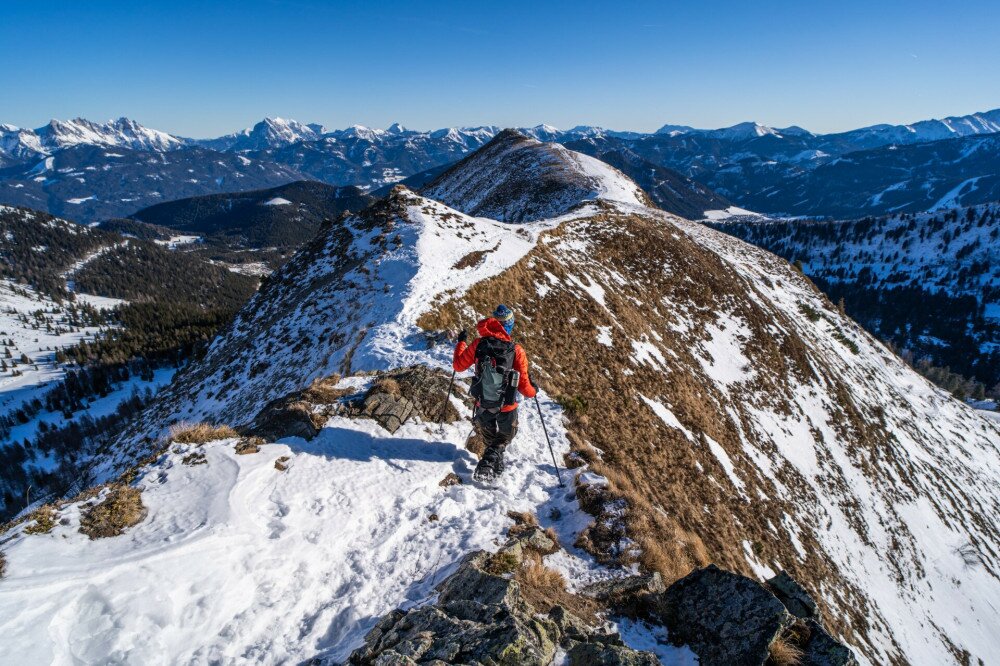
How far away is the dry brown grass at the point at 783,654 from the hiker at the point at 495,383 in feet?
22.1

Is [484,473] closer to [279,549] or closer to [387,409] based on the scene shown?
[387,409]

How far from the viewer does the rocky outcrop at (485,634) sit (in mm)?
5996

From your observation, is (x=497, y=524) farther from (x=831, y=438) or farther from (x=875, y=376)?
(x=875, y=376)

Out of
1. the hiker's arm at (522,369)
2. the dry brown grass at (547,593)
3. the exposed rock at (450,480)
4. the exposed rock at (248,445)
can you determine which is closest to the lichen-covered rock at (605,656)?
the dry brown grass at (547,593)

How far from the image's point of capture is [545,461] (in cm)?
1380

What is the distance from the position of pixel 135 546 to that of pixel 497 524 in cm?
687

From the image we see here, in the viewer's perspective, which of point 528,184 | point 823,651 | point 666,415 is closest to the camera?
point 823,651

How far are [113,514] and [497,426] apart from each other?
8.17m

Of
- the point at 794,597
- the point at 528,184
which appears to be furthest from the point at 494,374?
the point at 528,184

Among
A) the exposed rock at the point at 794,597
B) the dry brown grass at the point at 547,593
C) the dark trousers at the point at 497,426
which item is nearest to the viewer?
the dry brown grass at the point at 547,593

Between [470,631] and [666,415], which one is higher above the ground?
[470,631]

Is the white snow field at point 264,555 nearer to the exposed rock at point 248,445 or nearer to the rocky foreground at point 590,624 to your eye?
the exposed rock at point 248,445

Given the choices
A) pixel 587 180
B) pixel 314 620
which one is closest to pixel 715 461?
pixel 314 620

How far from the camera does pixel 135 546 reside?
299 inches
